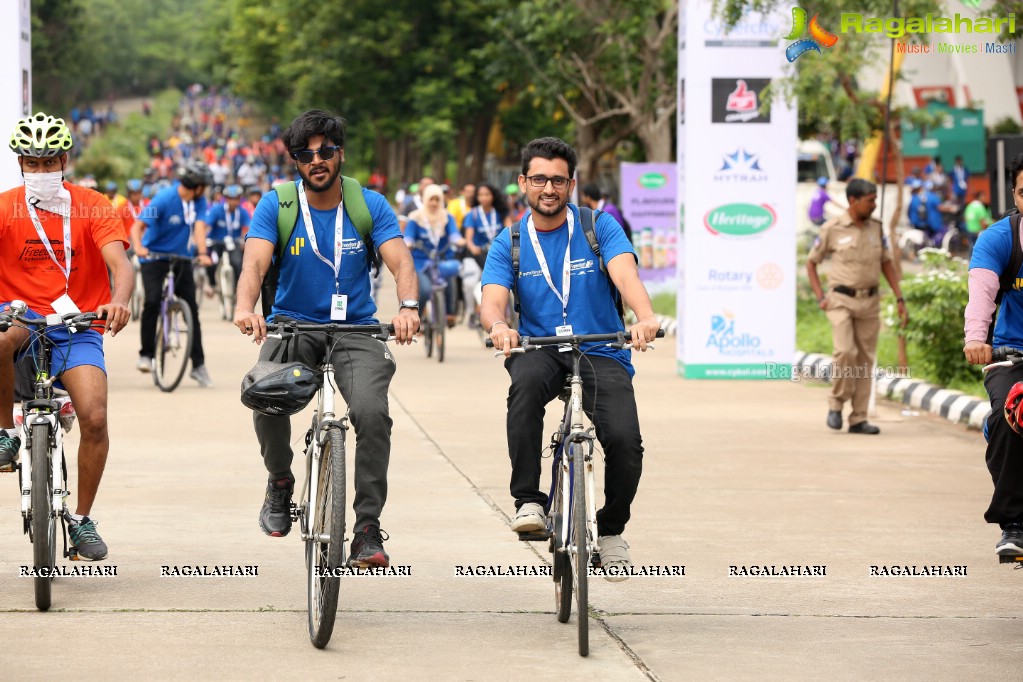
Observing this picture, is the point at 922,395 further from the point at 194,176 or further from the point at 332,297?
the point at 332,297


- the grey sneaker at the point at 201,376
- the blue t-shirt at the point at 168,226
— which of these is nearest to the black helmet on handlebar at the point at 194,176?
the blue t-shirt at the point at 168,226

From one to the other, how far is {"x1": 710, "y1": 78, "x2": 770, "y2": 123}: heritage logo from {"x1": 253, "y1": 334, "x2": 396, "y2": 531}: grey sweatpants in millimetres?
Answer: 10094

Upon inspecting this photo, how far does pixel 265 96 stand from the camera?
63688 millimetres

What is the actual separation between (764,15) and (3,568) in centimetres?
1028

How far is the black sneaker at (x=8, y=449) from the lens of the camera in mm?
7020

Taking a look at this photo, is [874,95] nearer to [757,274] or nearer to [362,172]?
[757,274]

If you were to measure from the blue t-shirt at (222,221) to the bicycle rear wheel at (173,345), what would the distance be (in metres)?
7.77

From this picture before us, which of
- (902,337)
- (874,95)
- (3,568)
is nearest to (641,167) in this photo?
(874,95)

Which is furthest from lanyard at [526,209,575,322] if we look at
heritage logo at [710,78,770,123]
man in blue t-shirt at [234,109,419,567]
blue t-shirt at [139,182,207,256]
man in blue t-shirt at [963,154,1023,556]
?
heritage logo at [710,78,770,123]

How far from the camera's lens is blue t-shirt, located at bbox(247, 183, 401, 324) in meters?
6.71

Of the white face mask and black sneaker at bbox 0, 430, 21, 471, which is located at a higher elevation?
the white face mask

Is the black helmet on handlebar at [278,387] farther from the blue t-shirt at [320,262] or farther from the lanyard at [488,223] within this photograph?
the lanyard at [488,223]

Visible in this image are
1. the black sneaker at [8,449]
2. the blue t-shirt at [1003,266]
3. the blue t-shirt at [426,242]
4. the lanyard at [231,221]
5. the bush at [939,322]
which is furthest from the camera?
the lanyard at [231,221]

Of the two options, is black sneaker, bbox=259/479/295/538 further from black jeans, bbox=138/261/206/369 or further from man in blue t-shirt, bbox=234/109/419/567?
black jeans, bbox=138/261/206/369
